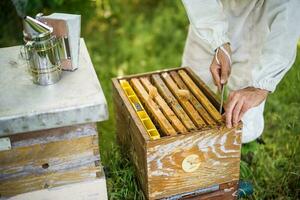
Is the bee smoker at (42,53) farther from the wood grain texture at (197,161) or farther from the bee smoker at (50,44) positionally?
the wood grain texture at (197,161)

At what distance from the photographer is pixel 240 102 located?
78.0 inches

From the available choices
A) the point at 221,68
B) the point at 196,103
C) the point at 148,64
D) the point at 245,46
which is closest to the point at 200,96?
the point at 196,103

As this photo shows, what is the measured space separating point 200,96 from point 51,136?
2.68ft

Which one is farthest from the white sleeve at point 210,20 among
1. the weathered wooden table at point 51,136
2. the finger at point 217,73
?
the weathered wooden table at point 51,136

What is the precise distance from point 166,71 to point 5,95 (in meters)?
1.02

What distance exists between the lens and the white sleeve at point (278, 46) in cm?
206

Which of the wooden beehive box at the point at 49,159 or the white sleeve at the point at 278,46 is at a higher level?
the white sleeve at the point at 278,46

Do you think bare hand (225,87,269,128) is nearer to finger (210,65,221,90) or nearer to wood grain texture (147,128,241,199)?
wood grain texture (147,128,241,199)

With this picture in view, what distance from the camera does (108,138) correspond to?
2.95 metres

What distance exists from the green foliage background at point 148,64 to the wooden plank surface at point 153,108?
0.37m

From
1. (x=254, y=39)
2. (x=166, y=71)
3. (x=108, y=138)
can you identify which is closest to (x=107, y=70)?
(x=108, y=138)

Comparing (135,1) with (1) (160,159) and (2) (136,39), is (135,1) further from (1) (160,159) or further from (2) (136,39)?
(1) (160,159)

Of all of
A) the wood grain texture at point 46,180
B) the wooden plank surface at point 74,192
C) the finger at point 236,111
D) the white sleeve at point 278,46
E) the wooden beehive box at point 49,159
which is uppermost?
the white sleeve at point 278,46

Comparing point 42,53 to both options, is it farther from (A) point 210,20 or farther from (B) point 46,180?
(A) point 210,20
